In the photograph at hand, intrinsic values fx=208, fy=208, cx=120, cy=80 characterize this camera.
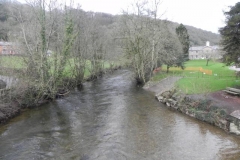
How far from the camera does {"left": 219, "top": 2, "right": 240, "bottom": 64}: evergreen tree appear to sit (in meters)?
15.9

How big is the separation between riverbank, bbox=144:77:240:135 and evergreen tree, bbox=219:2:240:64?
10.6 ft

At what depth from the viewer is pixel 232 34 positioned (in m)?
16.2

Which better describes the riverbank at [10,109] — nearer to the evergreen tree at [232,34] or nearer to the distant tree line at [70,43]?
the distant tree line at [70,43]

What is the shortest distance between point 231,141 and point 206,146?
70.6 inches

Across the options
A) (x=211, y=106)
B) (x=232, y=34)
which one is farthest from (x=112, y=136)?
(x=232, y=34)

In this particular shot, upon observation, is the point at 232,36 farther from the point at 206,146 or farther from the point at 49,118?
the point at 49,118

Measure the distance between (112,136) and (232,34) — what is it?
1208 cm

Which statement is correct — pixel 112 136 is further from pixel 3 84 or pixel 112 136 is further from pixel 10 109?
pixel 3 84

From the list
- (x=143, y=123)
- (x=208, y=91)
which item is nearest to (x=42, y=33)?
(x=143, y=123)

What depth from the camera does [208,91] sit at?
1952 cm

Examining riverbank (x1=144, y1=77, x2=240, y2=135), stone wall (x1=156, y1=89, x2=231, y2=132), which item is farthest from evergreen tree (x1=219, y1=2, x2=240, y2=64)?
stone wall (x1=156, y1=89, x2=231, y2=132)

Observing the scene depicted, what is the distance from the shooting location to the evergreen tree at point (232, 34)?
1589 cm

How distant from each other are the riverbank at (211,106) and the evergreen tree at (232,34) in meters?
3.23

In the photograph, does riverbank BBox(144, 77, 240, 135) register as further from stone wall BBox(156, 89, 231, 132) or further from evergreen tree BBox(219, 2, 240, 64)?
evergreen tree BBox(219, 2, 240, 64)
